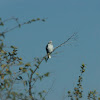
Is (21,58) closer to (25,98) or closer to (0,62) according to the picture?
(0,62)

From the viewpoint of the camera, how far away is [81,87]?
1225 centimetres

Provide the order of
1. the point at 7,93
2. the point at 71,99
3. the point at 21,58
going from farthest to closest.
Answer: the point at 71,99, the point at 21,58, the point at 7,93

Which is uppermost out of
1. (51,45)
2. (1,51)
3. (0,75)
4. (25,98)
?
(51,45)

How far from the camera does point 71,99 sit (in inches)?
470

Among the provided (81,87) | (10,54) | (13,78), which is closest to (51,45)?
(81,87)

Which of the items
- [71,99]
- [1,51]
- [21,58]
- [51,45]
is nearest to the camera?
[1,51]

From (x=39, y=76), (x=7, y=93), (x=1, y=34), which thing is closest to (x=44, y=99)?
(x=39, y=76)

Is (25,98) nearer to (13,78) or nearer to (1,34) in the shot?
(13,78)

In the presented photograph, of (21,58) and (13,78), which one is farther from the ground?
(21,58)

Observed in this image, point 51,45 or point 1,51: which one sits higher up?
point 51,45

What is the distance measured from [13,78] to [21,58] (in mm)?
947

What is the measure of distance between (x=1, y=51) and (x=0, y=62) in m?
0.26

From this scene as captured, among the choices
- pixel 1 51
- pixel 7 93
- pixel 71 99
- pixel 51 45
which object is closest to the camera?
pixel 7 93

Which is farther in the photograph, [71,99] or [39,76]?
[71,99]
